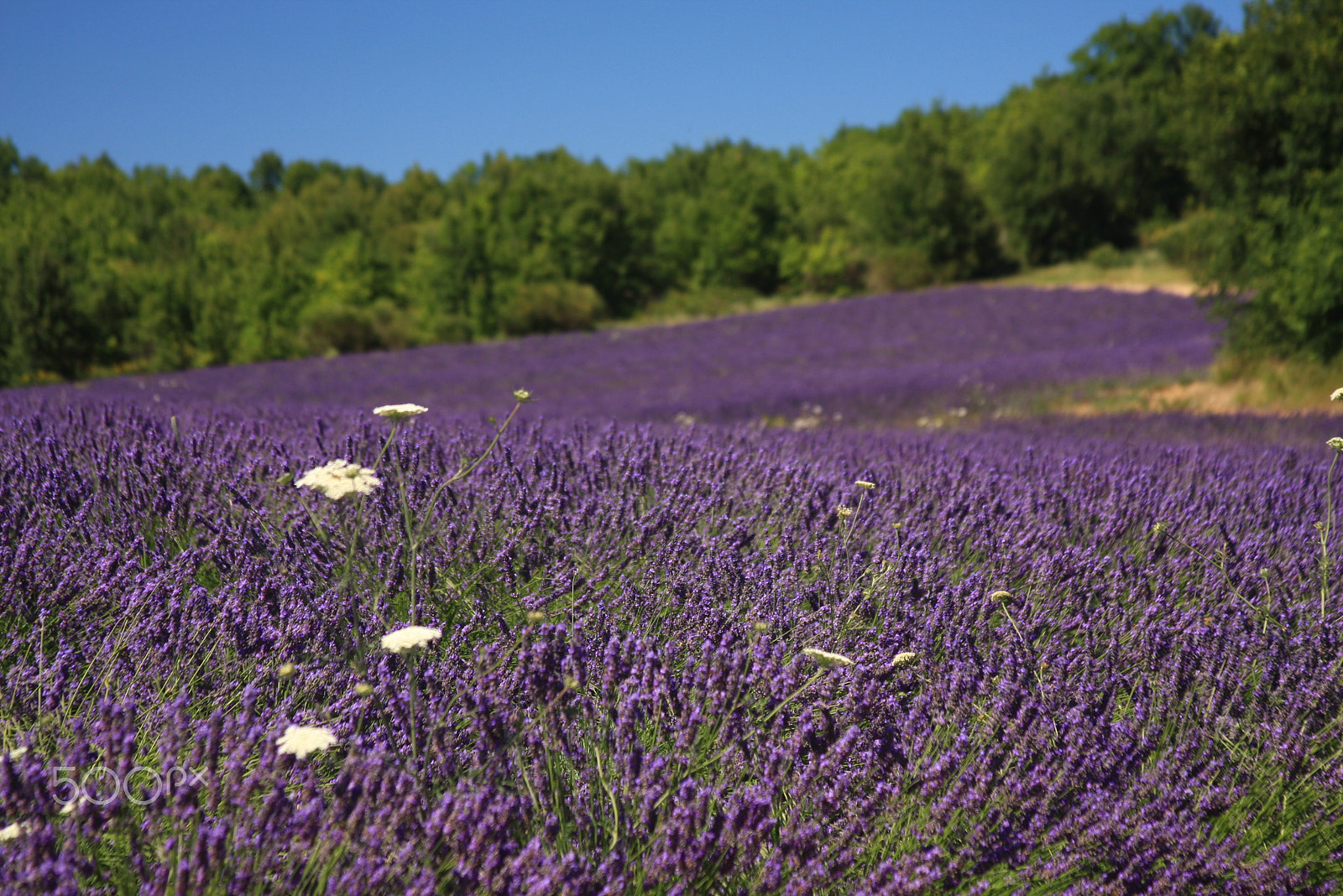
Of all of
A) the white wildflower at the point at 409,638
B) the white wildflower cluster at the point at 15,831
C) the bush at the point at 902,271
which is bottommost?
the white wildflower cluster at the point at 15,831

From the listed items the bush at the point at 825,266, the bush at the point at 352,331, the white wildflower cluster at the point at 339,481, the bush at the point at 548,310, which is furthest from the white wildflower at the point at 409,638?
the bush at the point at 825,266

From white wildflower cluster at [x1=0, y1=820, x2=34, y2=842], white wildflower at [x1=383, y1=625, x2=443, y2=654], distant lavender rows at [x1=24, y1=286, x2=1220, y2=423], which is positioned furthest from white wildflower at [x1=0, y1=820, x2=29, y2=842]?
distant lavender rows at [x1=24, y1=286, x2=1220, y2=423]

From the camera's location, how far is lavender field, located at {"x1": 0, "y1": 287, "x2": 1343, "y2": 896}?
115 centimetres

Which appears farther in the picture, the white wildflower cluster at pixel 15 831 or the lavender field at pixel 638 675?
the lavender field at pixel 638 675

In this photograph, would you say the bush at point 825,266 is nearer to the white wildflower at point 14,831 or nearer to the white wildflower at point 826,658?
the white wildflower at point 826,658

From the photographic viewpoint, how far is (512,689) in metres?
1.50

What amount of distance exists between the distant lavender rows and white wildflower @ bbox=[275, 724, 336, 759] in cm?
339

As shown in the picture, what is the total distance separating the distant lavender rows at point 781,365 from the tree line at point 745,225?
2196 mm

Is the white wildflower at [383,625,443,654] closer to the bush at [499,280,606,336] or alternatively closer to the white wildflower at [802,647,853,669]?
the white wildflower at [802,647,853,669]

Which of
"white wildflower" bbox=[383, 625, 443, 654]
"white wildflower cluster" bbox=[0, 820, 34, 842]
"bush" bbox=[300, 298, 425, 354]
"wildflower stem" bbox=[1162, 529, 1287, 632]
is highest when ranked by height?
"bush" bbox=[300, 298, 425, 354]

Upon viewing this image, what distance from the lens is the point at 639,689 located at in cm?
141

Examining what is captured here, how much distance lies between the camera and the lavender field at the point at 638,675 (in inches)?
45.3

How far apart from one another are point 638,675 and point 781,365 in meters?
12.4

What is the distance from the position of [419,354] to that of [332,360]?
5.10 feet
